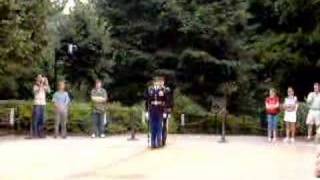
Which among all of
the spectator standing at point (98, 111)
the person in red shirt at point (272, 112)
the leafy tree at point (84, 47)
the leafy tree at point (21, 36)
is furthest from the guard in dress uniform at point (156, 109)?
the leafy tree at point (84, 47)

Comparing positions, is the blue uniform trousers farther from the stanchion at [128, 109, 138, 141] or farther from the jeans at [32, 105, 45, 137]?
the jeans at [32, 105, 45, 137]

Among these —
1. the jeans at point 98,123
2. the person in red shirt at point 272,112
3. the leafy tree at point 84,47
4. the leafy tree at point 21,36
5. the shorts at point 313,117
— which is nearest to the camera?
the shorts at point 313,117

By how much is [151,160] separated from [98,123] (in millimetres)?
8157

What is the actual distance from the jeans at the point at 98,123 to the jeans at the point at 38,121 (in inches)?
65.4

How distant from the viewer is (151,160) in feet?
59.6

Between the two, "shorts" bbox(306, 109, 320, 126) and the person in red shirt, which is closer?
"shorts" bbox(306, 109, 320, 126)

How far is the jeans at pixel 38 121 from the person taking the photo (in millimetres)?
25047

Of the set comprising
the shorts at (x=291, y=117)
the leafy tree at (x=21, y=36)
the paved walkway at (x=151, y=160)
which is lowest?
the paved walkway at (x=151, y=160)

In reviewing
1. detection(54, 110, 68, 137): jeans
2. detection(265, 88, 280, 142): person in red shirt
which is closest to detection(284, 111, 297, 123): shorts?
detection(265, 88, 280, 142): person in red shirt

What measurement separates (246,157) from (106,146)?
4285 mm

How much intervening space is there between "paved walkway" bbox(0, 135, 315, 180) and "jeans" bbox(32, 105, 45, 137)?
3.58ft

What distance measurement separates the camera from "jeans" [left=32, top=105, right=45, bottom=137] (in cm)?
2505

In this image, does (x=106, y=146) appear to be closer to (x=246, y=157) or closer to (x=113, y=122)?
(x=246, y=157)

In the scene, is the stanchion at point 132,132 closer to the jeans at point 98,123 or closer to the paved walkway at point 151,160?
the paved walkway at point 151,160
